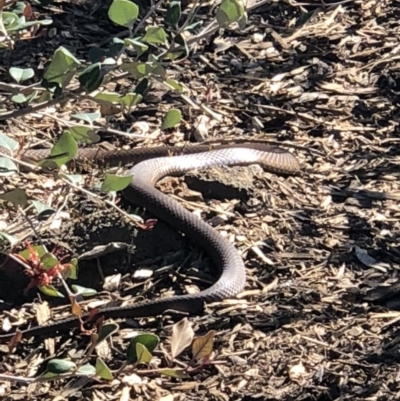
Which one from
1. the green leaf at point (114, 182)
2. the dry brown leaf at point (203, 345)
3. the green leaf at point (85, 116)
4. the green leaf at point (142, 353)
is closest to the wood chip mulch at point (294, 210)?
the green leaf at point (85, 116)

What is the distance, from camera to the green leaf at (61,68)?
2482 mm

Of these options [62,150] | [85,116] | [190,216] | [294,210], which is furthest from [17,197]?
[294,210]

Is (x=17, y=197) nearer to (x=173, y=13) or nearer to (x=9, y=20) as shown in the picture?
(x=9, y=20)

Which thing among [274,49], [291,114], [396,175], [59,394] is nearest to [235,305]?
[59,394]

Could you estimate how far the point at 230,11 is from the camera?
260 centimetres

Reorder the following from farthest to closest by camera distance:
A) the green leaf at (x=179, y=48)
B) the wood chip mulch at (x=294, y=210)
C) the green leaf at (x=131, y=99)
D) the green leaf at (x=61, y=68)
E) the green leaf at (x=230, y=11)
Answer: the wood chip mulch at (x=294, y=210), the green leaf at (x=131, y=99), the green leaf at (x=179, y=48), the green leaf at (x=230, y=11), the green leaf at (x=61, y=68)

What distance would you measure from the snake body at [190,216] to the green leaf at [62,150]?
1829mm

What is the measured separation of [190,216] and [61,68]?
2755 mm

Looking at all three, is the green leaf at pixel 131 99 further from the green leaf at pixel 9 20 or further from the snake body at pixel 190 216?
the snake body at pixel 190 216

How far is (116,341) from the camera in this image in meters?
4.32

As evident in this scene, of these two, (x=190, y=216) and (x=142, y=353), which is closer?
(x=142, y=353)

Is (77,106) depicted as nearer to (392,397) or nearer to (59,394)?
(59,394)

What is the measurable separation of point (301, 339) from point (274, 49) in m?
3.43

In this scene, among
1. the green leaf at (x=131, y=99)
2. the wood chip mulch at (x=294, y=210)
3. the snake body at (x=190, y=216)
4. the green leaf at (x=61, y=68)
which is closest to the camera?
the green leaf at (x=61, y=68)
